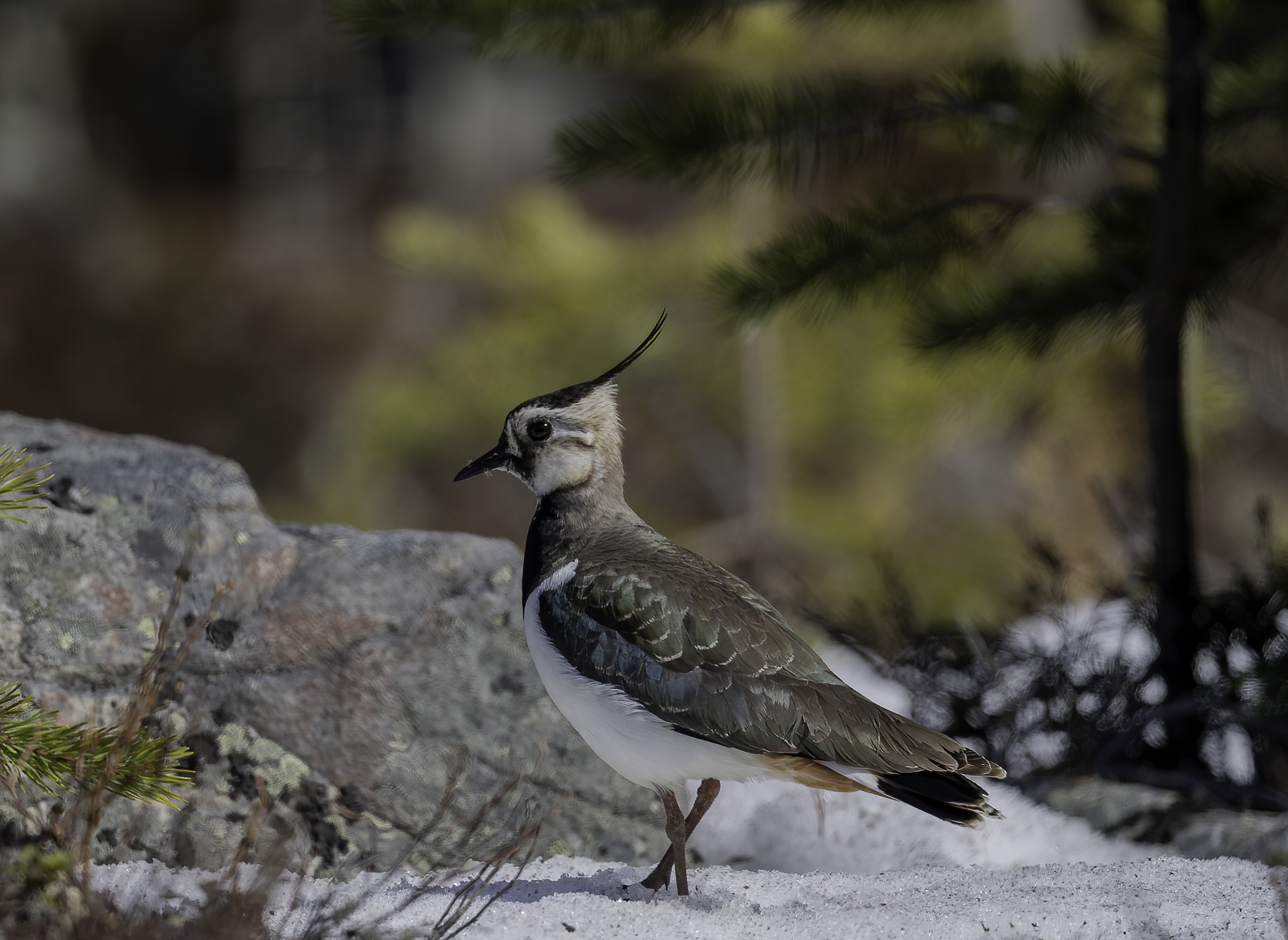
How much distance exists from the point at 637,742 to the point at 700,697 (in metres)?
0.18

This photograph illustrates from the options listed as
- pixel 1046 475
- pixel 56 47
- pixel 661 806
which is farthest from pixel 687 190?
pixel 56 47

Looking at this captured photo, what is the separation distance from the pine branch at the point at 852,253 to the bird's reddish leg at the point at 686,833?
2310mm

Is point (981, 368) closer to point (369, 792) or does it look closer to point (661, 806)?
point (661, 806)

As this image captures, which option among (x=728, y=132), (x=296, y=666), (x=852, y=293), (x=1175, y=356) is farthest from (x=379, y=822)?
(x=1175, y=356)

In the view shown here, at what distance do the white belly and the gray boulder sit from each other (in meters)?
0.40

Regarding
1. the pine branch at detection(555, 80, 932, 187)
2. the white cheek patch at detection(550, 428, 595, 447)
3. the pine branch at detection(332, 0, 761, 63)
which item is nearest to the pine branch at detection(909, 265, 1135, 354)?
the pine branch at detection(555, 80, 932, 187)

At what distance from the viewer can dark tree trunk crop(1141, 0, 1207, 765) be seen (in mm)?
4652

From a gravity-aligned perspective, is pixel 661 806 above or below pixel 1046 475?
below

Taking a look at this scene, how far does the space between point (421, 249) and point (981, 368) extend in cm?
400

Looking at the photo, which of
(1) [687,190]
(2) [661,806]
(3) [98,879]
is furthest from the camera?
(1) [687,190]

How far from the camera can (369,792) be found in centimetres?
353

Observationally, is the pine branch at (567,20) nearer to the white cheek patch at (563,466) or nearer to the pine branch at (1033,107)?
the pine branch at (1033,107)

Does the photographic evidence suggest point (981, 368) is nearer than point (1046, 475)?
Yes

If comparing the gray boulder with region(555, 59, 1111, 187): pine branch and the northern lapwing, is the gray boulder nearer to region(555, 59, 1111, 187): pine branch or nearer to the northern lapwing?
the northern lapwing
